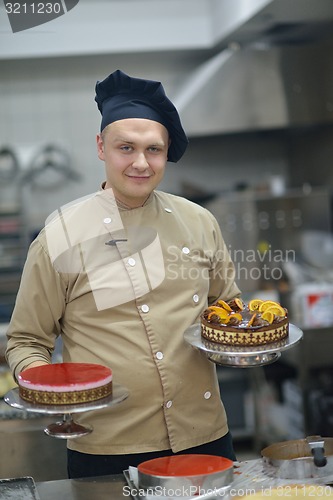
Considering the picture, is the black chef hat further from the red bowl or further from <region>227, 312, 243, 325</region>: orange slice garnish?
the red bowl

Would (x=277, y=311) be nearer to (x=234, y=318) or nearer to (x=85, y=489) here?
(x=234, y=318)

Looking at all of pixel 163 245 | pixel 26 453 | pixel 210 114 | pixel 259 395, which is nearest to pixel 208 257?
pixel 163 245

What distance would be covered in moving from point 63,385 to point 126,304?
11.7 inches

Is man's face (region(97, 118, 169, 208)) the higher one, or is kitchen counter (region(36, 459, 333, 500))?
man's face (region(97, 118, 169, 208))

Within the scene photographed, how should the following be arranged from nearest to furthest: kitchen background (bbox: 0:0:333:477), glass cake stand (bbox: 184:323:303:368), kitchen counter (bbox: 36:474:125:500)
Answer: kitchen counter (bbox: 36:474:125:500), glass cake stand (bbox: 184:323:303:368), kitchen background (bbox: 0:0:333:477)

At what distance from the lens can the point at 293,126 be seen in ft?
14.9

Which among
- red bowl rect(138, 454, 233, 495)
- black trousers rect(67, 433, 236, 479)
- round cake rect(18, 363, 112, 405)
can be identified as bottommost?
black trousers rect(67, 433, 236, 479)

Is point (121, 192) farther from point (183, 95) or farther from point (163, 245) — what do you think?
point (183, 95)

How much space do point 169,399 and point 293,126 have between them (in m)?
2.98

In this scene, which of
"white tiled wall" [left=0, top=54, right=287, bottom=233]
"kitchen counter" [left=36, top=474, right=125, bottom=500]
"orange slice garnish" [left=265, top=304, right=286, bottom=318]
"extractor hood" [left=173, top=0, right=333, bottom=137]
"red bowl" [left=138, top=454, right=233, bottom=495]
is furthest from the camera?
"white tiled wall" [left=0, top=54, right=287, bottom=233]

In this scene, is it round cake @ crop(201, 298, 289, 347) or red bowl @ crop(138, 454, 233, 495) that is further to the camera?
round cake @ crop(201, 298, 289, 347)

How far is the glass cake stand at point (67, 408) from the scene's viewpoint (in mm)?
1553

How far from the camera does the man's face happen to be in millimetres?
1803

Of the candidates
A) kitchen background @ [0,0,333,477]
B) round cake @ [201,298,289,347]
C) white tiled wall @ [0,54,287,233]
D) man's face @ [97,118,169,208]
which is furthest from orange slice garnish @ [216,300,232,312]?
white tiled wall @ [0,54,287,233]
